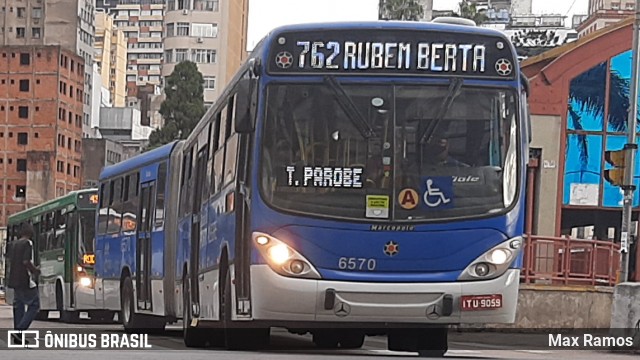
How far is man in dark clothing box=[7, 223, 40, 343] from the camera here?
57.7 ft

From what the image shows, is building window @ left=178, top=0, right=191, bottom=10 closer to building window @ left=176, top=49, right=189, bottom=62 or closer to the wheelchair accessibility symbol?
building window @ left=176, top=49, right=189, bottom=62

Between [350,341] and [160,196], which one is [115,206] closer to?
[160,196]

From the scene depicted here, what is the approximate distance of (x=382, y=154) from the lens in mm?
13156

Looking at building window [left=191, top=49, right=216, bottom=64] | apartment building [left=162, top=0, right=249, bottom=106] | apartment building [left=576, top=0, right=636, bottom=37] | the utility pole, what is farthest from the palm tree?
building window [left=191, top=49, right=216, bottom=64]

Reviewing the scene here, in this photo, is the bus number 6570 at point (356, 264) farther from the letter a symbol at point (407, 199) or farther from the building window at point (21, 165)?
the building window at point (21, 165)

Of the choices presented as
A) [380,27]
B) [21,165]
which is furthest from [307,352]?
[21,165]

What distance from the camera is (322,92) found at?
13336 millimetres

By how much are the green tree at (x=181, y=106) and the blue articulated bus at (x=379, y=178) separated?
59397 mm

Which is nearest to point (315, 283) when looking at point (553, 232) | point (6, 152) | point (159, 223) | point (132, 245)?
point (159, 223)

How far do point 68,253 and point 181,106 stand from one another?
42624 mm

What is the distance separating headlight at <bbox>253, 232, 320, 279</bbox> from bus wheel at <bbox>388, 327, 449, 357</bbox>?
177cm

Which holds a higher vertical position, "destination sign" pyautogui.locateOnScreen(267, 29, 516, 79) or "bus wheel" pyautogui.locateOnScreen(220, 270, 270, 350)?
"destination sign" pyautogui.locateOnScreen(267, 29, 516, 79)

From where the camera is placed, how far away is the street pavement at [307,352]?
1323cm

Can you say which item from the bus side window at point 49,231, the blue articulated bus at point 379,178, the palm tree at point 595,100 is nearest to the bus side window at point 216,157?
the blue articulated bus at point 379,178
